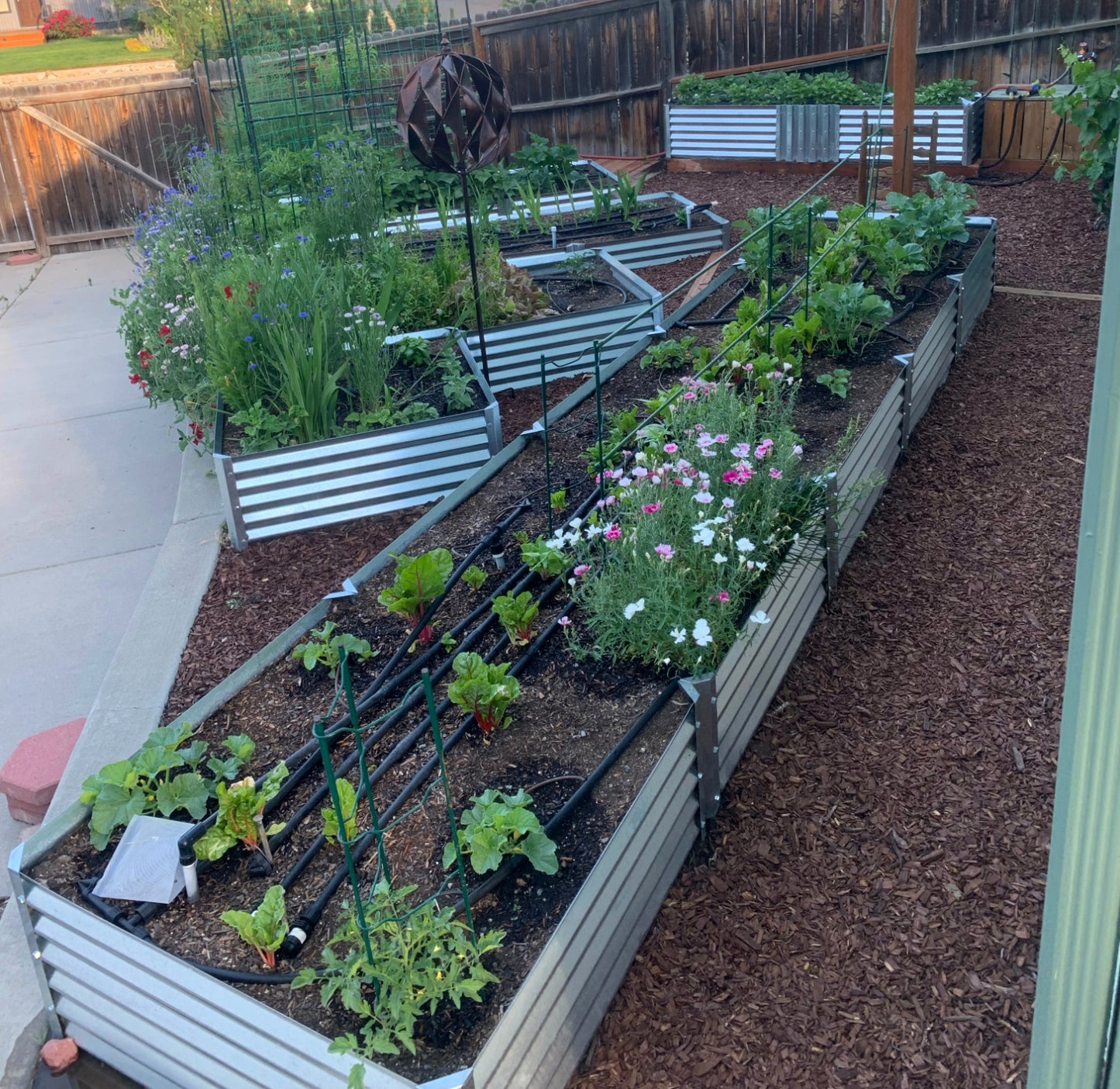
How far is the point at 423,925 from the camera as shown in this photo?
8.55 ft

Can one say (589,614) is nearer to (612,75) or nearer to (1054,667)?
(1054,667)

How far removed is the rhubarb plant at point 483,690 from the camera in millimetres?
3402

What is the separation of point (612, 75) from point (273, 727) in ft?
33.8

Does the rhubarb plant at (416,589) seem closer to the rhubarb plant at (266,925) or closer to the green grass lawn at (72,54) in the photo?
the rhubarb plant at (266,925)

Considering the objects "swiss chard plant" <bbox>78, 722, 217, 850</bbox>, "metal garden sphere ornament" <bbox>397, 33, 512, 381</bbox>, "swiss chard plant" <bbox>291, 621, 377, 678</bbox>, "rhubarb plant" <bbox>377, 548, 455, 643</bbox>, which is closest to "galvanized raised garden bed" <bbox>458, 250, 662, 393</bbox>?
"metal garden sphere ornament" <bbox>397, 33, 512, 381</bbox>

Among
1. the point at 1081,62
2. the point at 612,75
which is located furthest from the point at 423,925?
the point at 612,75

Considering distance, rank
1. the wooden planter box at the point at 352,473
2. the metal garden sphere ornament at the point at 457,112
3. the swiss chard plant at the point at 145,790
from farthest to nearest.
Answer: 1. the metal garden sphere ornament at the point at 457,112
2. the wooden planter box at the point at 352,473
3. the swiss chard plant at the point at 145,790

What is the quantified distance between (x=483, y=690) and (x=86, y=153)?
Answer: 11.6 metres

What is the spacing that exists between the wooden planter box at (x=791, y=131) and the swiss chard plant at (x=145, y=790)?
887 centimetres

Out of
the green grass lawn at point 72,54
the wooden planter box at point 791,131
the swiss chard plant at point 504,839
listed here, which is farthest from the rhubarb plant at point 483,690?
the green grass lawn at point 72,54

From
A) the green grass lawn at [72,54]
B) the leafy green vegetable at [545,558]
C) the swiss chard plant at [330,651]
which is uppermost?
the green grass lawn at [72,54]

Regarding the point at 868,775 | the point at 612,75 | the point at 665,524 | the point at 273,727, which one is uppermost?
the point at 612,75

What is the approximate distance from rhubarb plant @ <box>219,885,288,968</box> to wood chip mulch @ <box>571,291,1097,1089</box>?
82 cm

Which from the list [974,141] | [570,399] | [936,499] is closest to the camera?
[936,499]
